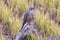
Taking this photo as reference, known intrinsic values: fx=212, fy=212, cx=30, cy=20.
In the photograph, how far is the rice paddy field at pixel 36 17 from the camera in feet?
11.3

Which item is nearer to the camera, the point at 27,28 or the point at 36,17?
the point at 27,28

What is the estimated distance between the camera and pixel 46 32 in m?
3.46

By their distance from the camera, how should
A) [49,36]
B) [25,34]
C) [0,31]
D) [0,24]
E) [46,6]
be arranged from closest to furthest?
1. [25,34]
2. [49,36]
3. [0,31]
4. [0,24]
5. [46,6]

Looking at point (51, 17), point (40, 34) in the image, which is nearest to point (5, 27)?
point (40, 34)

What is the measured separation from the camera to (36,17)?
365 cm

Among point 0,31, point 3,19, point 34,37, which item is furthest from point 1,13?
point 34,37

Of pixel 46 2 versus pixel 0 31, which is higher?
pixel 46 2

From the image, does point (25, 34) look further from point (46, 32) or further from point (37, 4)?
point (37, 4)

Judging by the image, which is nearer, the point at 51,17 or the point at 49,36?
the point at 49,36

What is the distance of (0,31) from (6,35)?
0.40 feet

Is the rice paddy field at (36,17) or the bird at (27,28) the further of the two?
the rice paddy field at (36,17)

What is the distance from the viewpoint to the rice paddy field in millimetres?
3438

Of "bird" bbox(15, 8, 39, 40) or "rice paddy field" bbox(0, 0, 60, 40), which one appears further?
"rice paddy field" bbox(0, 0, 60, 40)

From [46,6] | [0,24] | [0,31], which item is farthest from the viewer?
[46,6]
